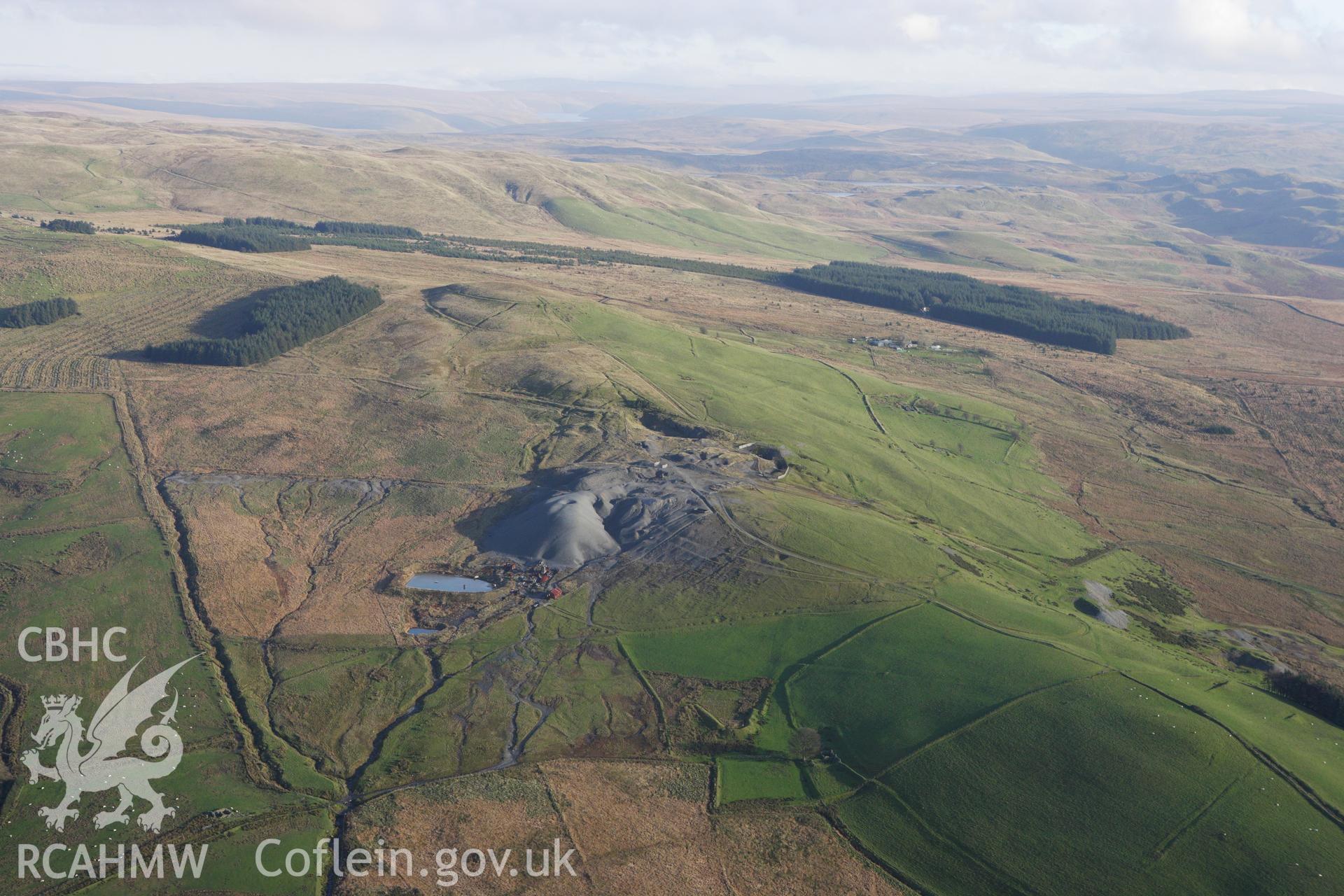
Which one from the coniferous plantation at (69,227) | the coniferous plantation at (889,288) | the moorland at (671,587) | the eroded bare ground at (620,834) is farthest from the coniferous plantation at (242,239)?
the eroded bare ground at (620,834)

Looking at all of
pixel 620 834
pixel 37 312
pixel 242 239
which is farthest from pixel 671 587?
pixel 242 239

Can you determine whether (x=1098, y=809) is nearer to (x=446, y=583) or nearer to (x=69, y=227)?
(x=446, y=583)

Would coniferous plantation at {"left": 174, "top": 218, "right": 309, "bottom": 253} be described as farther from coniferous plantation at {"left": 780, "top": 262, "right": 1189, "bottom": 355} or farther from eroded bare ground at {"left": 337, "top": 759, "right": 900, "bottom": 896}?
eroded bare ground at {"left": 337, "top": 759, "right": 900, "bottom": 896}

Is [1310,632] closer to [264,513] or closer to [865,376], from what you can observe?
[865,376]

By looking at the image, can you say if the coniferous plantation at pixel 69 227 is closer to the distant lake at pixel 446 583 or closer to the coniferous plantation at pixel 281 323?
the coniferous plantation at pixel 281 323

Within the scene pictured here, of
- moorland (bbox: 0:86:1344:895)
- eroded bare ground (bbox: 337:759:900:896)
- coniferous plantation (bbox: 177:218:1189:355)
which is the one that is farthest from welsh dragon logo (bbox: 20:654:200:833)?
coniferous plantation (bbox: 177:218:1189:355)

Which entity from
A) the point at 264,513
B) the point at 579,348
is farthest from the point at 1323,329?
the point at 264,513
